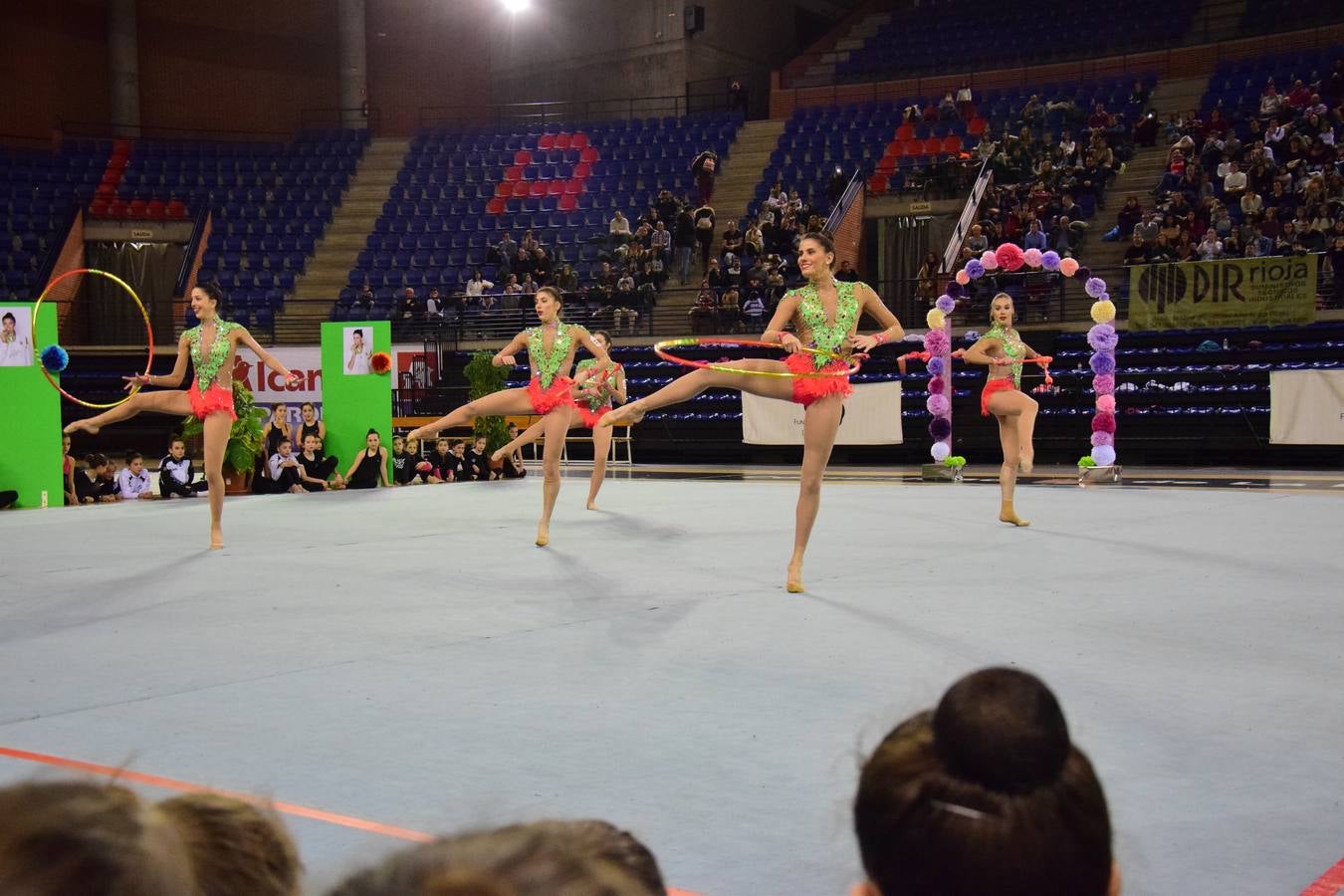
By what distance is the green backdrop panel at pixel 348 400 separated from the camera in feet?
47.0

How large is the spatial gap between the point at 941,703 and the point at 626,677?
3.33m

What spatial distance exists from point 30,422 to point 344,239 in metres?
13.6

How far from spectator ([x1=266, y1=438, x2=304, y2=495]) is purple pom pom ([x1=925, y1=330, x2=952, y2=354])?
7.29 metres

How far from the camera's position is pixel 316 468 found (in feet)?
45.9

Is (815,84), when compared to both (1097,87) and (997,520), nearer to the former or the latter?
(1097,87)

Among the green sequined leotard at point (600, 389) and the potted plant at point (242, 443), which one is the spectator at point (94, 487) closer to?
the potted plant at point (242, 443)

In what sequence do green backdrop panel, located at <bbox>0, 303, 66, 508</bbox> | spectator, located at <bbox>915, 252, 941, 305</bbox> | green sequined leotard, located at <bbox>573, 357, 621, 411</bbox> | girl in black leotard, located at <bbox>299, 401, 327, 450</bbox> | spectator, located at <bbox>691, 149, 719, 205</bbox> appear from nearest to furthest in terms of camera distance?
green sequined leotard, located at <bbox>573, 357, 621, 411</bbox> < green backdrop panel, located at <bbox>0, 303, 66, 508</bbox> < girl in black leotard, located at <bbox>299, 401, 327, 450</bbox> < spectator, located at <bbox>915, 252, 941, 305</bbox> < spectator, located at <bbox>691, 149, 719, 205</bbox>

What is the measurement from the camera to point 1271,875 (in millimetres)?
2541

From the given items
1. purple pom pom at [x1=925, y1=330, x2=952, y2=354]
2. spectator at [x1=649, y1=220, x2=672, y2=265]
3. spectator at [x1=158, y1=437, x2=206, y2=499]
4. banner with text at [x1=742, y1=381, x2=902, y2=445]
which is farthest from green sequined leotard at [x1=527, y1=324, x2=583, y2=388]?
spectator at [x1=649, y1=220, x2=672, y2=265]

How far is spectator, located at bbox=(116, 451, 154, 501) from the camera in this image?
12.8m

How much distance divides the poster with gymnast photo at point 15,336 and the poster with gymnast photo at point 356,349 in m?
3.33

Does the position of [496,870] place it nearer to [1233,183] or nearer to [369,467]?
[369,467]

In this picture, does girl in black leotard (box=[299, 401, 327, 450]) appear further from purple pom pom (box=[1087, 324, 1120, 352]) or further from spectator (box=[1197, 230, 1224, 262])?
spectator (box=[1197, 230, 1224, 262])

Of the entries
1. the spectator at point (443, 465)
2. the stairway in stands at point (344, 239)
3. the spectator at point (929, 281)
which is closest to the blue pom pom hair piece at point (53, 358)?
the spectator at point (443, 465)
